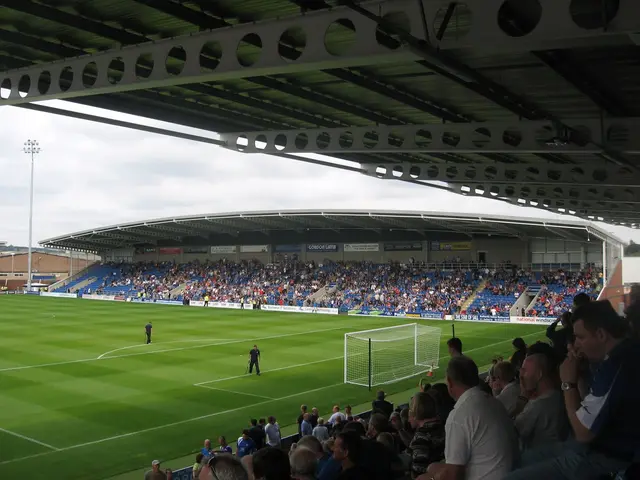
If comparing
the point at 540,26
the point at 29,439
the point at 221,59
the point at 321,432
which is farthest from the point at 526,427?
the point at 29,439

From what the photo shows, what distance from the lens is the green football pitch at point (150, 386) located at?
47.2ft

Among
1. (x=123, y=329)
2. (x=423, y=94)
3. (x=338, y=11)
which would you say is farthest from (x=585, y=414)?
(x=123, y=329)

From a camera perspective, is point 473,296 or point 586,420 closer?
point 586,420

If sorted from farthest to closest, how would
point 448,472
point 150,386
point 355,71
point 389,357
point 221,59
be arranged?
point 389,357, point 150,386, point 355,71, point 221,59, point 448,472

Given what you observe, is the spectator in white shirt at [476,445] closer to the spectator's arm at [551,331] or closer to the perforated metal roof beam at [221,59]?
the perforated metal roof beam at [221,59]

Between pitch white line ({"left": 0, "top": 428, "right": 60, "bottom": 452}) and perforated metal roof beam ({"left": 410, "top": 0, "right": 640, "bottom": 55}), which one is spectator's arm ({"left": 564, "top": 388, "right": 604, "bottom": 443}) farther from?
pitch white line ({"left": 0, "top": 428, "right": 60, "bottom": 452})

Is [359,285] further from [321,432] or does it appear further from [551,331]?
[551,331]

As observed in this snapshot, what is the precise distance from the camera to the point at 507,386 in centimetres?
628

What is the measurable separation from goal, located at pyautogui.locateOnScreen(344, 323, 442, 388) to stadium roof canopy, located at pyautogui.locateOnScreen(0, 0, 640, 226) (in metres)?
9.22

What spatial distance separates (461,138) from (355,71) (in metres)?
3.89

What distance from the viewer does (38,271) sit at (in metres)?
103

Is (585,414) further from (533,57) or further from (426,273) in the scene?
(426,273)

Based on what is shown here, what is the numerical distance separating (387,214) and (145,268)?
4277 centimetres

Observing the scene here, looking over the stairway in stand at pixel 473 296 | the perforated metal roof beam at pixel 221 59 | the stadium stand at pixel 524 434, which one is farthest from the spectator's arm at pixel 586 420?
the stairway in stand at pixel 473 296
